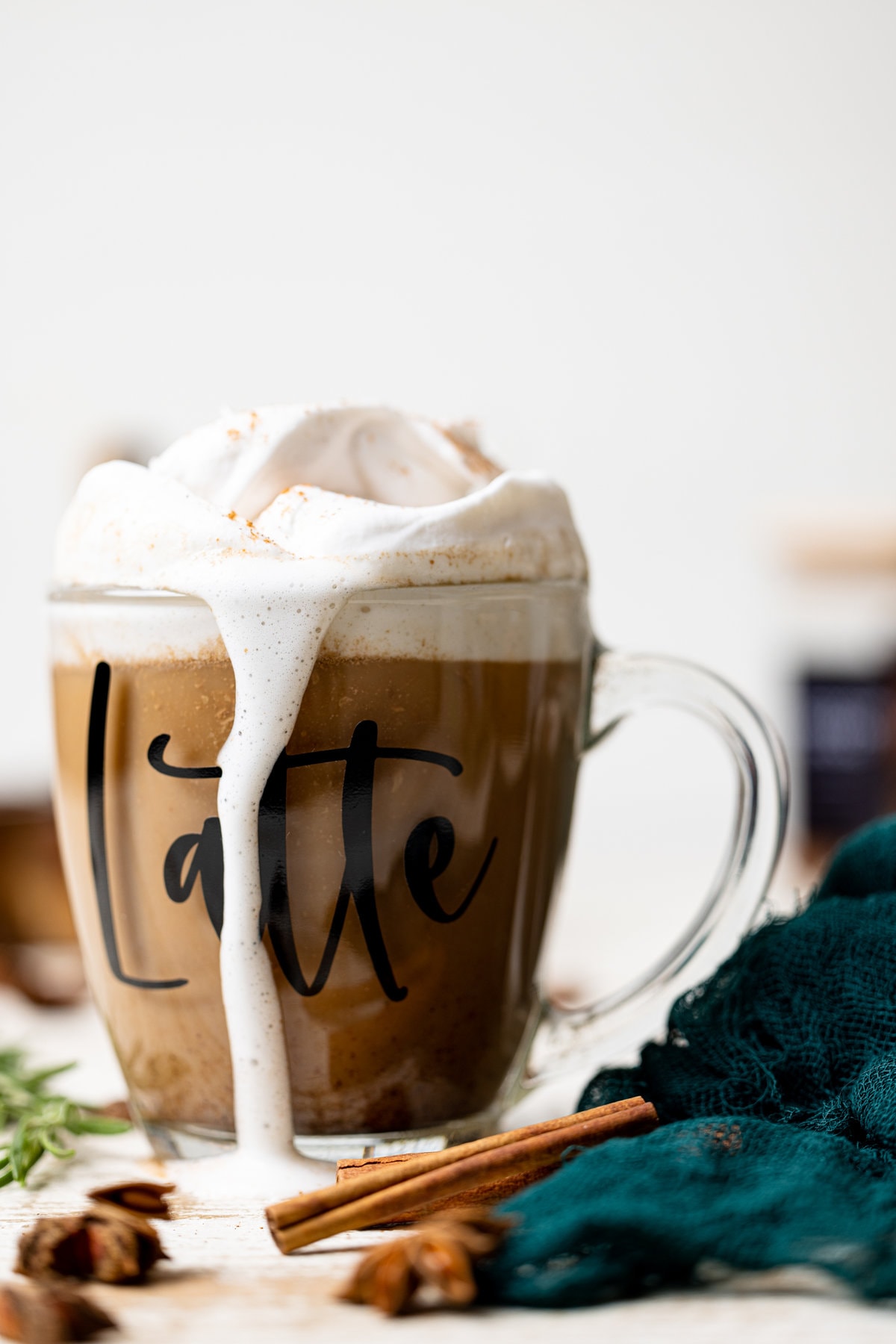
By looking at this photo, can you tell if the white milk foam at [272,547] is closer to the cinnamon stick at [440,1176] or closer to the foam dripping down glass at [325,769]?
the foam dripping down glass at [325,769]

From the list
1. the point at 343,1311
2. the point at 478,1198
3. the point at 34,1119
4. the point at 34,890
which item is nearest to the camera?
the point at 343,1311

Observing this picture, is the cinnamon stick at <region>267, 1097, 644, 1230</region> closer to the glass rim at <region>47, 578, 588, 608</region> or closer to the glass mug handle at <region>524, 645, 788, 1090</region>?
the glass mug handle at <region>524, 645, 788, 1090</region>

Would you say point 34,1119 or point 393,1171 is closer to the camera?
point 393,1171

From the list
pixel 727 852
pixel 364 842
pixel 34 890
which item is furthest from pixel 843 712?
pixel 364 842

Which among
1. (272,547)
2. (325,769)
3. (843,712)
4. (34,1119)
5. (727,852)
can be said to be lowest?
(843,712)

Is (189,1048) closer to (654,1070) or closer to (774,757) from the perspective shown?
(654,1070)

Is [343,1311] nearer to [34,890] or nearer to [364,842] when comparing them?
→ [364,842]
